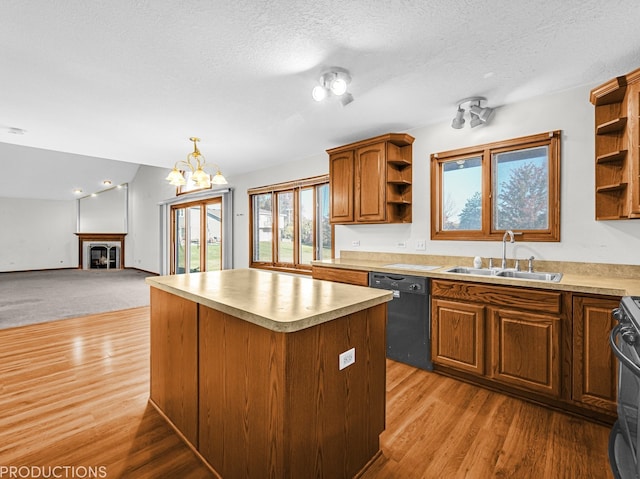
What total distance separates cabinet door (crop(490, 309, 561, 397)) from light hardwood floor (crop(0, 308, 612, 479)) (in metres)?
0.19

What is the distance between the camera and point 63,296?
230 inches

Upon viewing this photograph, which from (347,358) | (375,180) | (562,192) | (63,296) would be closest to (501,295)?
(562,192)

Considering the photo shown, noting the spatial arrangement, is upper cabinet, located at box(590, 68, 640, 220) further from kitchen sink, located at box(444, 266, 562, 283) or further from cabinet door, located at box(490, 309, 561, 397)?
cabinet door, located at box(490, 309, 561, 397)

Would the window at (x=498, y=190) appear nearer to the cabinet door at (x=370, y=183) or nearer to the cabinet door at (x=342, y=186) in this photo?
the cabinet door at (x=370, y=183)

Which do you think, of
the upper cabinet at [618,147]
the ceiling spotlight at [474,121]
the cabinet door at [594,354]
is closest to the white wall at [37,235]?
the ceiling spotlight at [474,121]

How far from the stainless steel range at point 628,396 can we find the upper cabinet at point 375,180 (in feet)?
6.83

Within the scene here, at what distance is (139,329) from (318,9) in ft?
13.1

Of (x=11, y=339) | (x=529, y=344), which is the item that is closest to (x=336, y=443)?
(x=529, y=344)

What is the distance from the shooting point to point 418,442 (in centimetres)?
184

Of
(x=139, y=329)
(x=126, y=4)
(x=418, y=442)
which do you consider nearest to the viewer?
(x=126, y=4)

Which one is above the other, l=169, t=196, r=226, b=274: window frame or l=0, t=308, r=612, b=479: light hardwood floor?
l=169, t=196, r=226, b=274: window frame

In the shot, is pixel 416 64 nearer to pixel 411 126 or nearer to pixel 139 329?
pixel 411 126

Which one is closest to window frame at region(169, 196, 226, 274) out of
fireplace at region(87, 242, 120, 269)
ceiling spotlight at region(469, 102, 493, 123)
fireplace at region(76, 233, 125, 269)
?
fireplace at region(76, 233, 125, 269)

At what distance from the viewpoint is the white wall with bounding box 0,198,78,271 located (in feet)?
30.4
